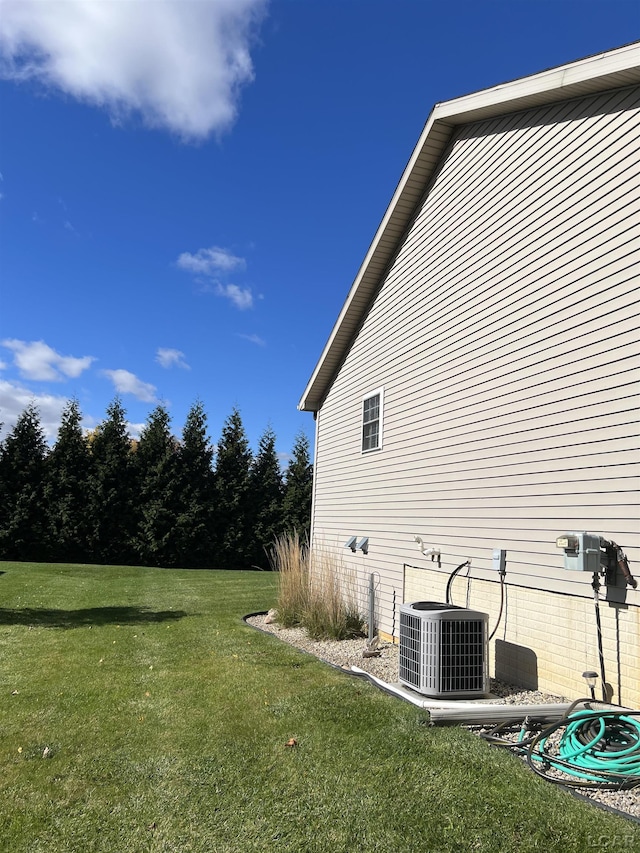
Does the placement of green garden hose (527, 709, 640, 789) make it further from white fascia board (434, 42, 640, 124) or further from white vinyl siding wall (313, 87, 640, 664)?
white fascia board (434, 42, 640, 124)

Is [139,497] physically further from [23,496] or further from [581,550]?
[581,550]

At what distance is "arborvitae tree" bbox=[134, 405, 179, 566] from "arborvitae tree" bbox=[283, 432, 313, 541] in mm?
4151

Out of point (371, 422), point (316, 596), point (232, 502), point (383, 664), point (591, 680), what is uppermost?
point (371, 422)

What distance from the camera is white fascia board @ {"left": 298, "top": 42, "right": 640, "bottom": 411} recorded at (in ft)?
16.0

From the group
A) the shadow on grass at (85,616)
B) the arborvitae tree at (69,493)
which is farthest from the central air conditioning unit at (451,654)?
the arborvitae tree at (69,493)

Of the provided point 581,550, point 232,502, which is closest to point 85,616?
point 581,550

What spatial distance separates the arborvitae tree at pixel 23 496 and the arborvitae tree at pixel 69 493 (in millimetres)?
330

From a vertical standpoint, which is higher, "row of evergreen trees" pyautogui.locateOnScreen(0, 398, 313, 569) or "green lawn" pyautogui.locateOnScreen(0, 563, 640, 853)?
"row of evergreen trees" pyautogui.locateOnScreen(0, 398, 313, 569)

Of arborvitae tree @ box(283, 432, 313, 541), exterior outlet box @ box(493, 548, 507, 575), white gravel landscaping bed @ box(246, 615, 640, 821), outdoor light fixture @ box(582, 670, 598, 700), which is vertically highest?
arborvitae tree @ box(283, 432, 313, 541)

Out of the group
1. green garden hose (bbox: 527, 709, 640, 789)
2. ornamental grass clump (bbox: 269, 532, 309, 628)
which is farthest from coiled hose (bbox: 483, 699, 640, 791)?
ornamental grass clump (bbox: 269, 532, 309, 628)

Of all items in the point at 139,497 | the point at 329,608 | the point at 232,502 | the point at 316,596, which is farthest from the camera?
the point at 232,502

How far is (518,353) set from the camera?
5805 mm

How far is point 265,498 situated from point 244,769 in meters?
18.1

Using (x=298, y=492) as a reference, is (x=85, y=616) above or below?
below
